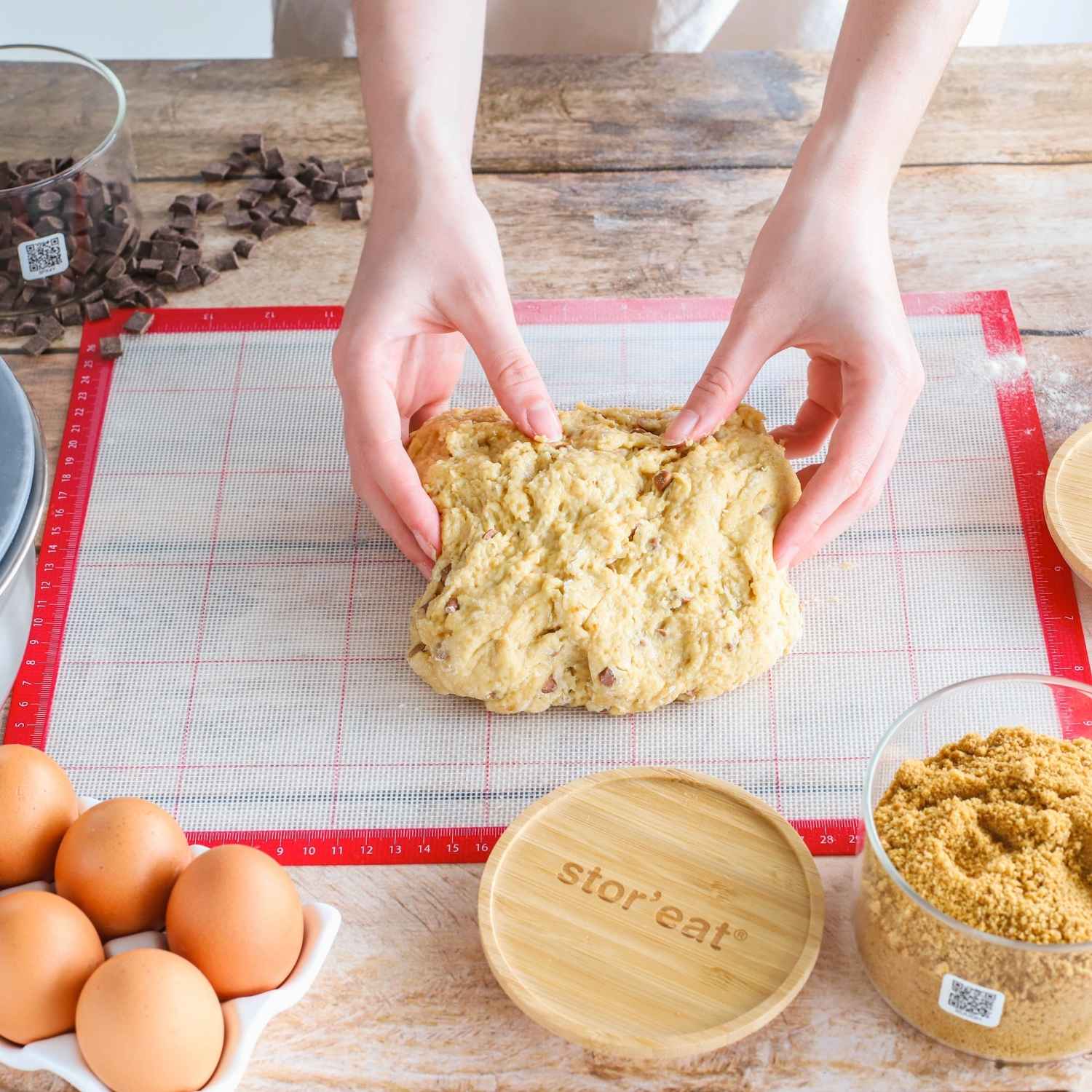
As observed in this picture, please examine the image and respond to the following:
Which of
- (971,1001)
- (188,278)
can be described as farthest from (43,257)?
(971,1001)

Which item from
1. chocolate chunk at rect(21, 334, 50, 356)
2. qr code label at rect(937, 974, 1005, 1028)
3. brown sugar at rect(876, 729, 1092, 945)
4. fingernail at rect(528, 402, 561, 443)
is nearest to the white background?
chocolate chunk at rect(21, 334, 50, 356)

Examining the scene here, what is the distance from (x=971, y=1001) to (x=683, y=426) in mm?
699

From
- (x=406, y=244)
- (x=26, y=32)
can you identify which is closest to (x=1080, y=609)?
(x=406, y=244)

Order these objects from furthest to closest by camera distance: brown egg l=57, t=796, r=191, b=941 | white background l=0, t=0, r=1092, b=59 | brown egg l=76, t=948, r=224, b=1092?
1. white background l=0, t=0, r=1092, b=59
2. brown egg l=57, t=796, r=191, b=941
3. brown egg l=76, t=948, r=224, b=1092

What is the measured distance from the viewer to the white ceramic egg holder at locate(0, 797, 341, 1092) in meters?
1.10

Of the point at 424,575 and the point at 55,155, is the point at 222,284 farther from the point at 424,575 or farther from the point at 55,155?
the point at 424,575


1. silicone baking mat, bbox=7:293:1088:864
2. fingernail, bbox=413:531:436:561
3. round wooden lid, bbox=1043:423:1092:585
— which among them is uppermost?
round wooden lid, bbox=1043:423:1092:585

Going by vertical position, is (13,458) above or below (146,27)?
above

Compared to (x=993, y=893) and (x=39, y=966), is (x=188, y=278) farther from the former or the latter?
(x=993, y=893)

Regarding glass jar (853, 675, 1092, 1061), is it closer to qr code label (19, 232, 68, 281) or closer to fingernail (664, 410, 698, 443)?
fingernail (664, 410, 698, 443)

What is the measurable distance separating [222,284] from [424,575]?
2.30 feet

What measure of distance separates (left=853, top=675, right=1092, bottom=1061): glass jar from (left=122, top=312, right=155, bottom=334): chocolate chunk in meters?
1.30

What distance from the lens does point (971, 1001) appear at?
113 cm

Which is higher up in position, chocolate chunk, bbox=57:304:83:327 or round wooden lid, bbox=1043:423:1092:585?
round wooden lid, bbox=1043:423:1092:585
